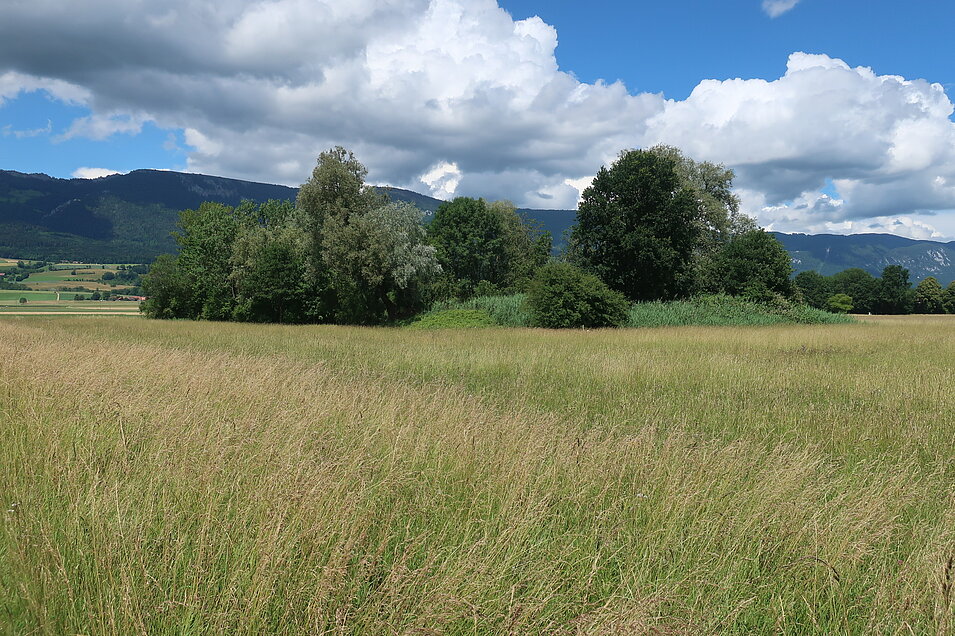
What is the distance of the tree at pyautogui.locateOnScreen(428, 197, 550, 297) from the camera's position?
61088mm

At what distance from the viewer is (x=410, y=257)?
34062mm

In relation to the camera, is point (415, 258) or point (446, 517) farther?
point (415, 258)

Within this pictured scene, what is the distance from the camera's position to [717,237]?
48812 millimetres

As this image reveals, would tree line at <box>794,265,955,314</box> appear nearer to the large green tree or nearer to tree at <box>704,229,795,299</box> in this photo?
tree at <box>704,229,795,299</box>

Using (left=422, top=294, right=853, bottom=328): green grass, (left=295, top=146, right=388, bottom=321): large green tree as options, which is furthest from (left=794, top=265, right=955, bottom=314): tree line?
(left=295, top=146, right=388, bottom=321): large green tree

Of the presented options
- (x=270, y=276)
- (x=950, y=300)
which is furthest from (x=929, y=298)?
(x=270, y=276)

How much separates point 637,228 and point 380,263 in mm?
19422

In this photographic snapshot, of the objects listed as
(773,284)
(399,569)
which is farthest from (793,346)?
(773,284)

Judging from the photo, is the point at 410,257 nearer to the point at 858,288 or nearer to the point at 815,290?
the point at 815,290

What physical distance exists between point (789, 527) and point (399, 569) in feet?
9.32

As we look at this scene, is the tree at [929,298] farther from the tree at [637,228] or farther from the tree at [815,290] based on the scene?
the tree at [637,228]

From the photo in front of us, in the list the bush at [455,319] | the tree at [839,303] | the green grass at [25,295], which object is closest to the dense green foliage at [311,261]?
the bush at [455,319]

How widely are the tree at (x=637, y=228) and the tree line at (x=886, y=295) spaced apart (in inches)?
2712

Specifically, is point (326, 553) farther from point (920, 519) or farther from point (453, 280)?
point (453, 280)
